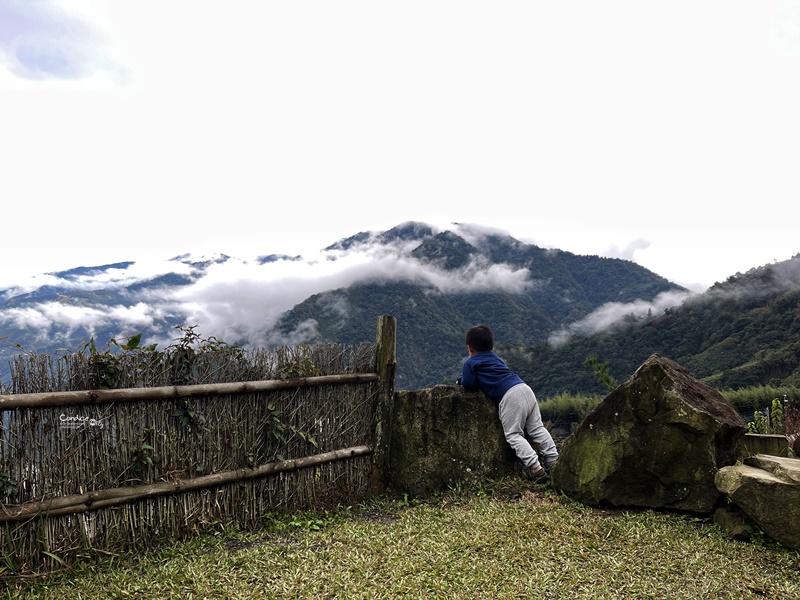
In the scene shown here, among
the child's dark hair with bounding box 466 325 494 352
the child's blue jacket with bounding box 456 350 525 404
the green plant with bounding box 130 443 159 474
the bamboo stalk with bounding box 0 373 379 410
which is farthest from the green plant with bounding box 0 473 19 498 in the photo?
the child's dark hair with bounding box 466 325 494 352

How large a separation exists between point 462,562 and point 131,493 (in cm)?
301

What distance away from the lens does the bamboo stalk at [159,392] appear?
469 centimetres

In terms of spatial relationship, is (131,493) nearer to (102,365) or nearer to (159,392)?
(159,392)

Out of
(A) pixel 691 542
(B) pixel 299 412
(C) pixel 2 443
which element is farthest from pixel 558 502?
(C) pixel 2 443

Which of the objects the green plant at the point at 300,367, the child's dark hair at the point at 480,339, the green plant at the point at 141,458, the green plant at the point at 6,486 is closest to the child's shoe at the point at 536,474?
the child's dark hair at the point at 480,339

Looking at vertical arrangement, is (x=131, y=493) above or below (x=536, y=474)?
above

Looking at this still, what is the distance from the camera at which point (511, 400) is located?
694 centimetres

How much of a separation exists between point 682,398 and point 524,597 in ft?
9.50

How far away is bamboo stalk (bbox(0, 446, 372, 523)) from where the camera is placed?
4.69 m

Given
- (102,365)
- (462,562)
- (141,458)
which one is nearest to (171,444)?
(141,458)

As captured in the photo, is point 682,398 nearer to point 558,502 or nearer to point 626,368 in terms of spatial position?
point 558,502

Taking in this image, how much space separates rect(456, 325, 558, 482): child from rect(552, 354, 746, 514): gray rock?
695mm

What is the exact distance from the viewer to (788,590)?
4336 millimetres

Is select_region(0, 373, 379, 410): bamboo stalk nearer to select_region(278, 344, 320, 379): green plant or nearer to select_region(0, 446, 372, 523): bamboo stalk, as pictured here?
select_region(278, 344, 320, 379): green plant
